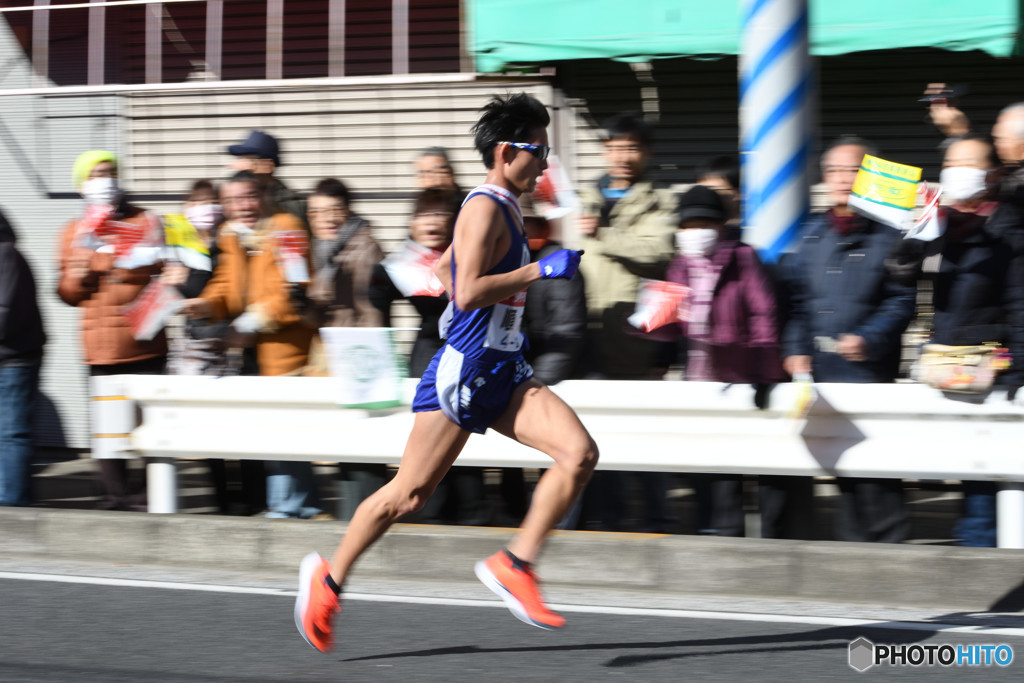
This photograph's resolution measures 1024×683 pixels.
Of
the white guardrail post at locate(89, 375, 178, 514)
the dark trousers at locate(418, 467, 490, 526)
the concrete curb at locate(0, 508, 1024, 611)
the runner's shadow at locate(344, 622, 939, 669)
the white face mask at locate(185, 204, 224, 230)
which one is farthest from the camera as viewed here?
the white face mask at locate(185, 204, 224, 230)

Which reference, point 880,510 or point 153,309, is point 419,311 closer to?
point 153,309

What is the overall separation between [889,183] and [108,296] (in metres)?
4.42

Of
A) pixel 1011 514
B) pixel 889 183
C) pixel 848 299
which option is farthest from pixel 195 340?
pixel 1011 514

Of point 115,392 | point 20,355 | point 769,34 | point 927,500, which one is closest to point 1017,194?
point 769,34

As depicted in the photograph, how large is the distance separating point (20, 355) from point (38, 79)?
15.6 ft

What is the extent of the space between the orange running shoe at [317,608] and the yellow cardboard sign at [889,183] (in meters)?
3.05

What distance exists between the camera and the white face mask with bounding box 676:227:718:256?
6.30 m

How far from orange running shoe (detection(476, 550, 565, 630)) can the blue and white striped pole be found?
9.47 ft

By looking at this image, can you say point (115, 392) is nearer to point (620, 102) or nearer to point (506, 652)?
point (506, 652)

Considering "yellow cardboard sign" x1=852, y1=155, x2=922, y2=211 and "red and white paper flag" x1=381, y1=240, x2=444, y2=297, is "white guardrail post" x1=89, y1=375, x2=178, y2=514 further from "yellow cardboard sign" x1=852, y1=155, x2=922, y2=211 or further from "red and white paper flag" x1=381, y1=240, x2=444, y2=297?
"yellow cardboard sign" x1=852, y1=155, x2=922, y2=211

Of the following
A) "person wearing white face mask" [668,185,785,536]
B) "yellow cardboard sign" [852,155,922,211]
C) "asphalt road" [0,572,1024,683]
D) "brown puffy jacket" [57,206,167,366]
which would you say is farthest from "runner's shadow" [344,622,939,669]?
"brown puffy jacket" [57,206,167,366]

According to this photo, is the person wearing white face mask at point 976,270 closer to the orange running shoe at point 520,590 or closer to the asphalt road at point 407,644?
the asphalt road at point 407,644

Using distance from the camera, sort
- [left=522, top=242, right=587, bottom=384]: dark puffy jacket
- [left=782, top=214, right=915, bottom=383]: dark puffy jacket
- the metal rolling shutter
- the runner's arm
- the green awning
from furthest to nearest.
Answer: the metal rolling shutter < the green awning < [left=522, top=242, right=587, bottom=384]: dark puffy jacket < [left=782, top=214, right=915, bottom=383]: dark puffy jacket < the runner's arm

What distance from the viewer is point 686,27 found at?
359 inches
